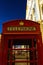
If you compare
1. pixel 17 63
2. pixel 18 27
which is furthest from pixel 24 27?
pixel 17 63

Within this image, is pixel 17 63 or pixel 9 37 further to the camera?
pixel 17 63

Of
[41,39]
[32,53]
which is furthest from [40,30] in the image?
[32,53]

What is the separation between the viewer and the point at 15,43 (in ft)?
19.7

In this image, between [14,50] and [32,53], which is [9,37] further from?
[32,53]

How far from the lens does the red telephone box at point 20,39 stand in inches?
224

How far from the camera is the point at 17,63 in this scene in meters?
6.16

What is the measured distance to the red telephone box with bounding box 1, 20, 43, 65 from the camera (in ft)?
18.7

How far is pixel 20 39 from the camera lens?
5855 mm

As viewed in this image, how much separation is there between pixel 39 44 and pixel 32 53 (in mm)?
355

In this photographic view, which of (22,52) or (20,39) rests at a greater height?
(20,39)

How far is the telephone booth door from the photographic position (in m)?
5.71

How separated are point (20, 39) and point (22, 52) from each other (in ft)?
1.19

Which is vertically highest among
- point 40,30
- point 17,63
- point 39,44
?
point 40,30

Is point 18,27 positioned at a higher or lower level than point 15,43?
higher
